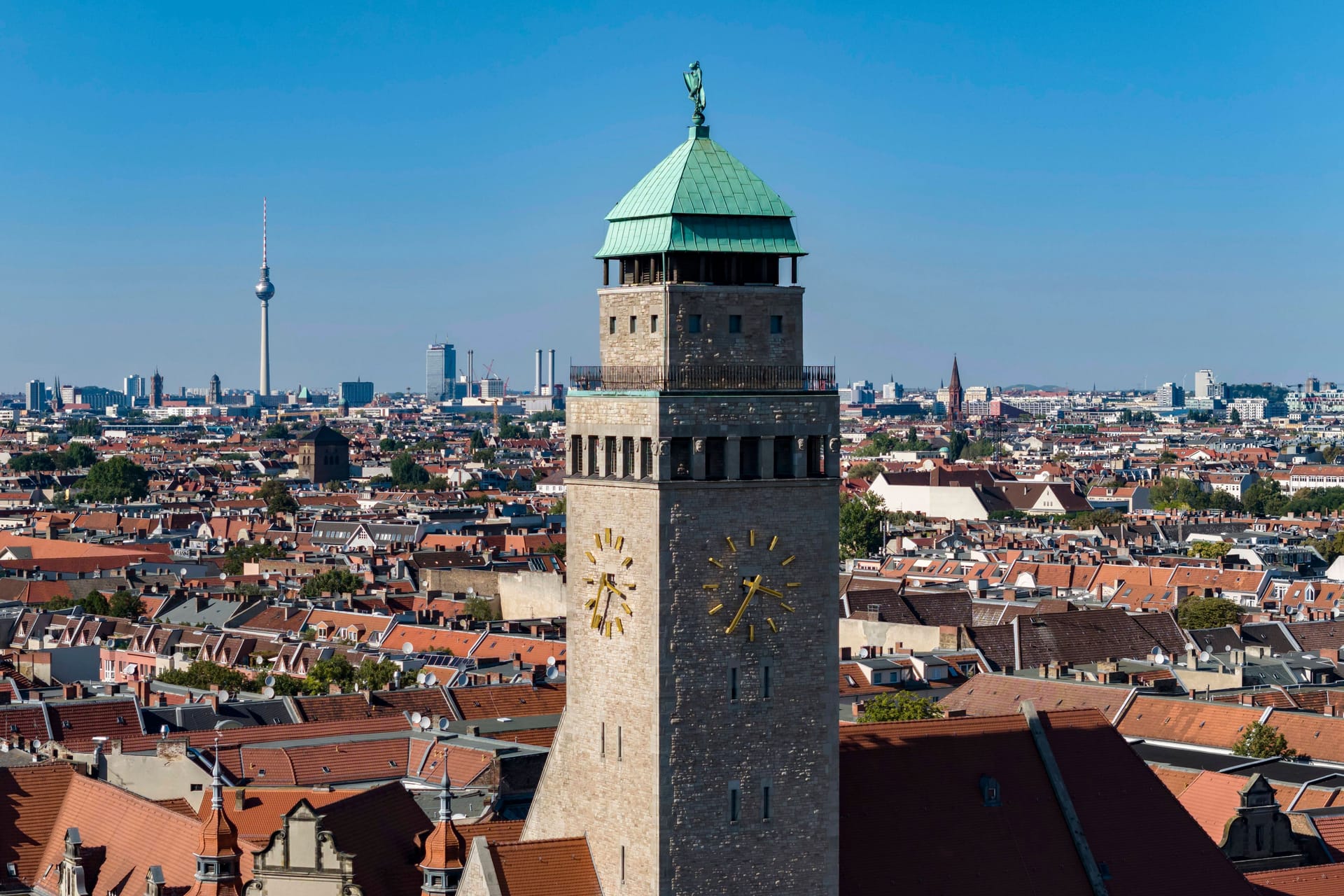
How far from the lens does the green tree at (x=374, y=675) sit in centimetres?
8394

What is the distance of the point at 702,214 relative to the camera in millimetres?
34594

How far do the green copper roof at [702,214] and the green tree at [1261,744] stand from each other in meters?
31.5

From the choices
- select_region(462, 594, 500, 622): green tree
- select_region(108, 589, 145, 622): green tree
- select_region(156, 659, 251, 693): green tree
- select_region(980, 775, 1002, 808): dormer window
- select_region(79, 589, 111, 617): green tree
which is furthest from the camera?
select_region(79, 589, 111, 617): green tree

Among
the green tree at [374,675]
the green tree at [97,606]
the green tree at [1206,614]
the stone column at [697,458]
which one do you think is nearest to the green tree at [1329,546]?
the green tree at [1206,614]

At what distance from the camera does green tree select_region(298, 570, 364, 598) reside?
129m

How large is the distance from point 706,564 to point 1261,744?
106 ft

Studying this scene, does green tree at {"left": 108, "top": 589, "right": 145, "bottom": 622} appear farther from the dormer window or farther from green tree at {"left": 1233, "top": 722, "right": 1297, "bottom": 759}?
the dormer window

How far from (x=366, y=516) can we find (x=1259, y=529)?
73.0 m

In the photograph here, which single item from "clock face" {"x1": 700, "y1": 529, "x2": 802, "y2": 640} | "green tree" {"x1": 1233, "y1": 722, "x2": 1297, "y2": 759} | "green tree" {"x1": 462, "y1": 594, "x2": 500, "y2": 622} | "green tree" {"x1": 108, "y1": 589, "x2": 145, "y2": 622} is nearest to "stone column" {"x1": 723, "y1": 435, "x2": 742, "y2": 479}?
"clock face" {"x1": 700, "y1": 529, "x2": 802, "y2": 640}

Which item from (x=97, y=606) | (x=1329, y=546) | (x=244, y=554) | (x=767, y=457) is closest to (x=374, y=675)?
(x=97, y=606)

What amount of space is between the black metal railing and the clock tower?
33mm

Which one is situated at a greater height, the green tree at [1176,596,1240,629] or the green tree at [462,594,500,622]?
the green tree at [1176,596,1240,629]

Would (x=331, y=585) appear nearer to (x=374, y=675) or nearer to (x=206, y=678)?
(x=206, y=678)

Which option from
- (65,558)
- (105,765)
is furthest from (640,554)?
(65,558)
